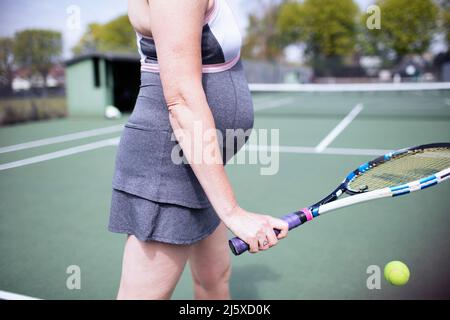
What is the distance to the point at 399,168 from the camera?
65.0 inches

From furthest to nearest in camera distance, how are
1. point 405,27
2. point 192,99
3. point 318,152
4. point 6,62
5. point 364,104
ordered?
point 405,27, point 364,104, point 6,62, point 318,152, point 192,99

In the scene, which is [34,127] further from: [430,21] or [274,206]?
[430,21]

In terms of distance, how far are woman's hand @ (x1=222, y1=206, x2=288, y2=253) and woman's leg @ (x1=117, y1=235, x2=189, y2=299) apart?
22cm

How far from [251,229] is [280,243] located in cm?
182

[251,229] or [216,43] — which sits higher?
[216,43]

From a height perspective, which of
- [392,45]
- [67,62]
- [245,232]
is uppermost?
[392,45]

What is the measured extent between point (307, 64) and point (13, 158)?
76.1 ft

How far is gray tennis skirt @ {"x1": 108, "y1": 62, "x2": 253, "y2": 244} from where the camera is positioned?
1.06 meters

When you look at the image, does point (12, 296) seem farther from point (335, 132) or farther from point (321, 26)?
point (321, 26)

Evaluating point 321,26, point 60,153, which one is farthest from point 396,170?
point 321,26

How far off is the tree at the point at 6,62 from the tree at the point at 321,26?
71.3 feet

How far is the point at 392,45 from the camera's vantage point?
22438 mm
